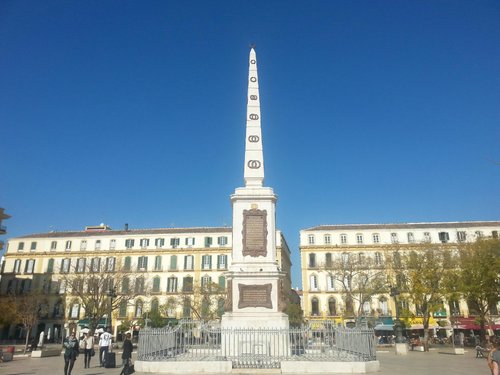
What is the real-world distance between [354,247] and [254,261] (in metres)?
40.9

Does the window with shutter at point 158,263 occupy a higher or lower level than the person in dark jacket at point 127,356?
higher

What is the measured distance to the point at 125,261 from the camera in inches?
2238

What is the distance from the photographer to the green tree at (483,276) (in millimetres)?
30250

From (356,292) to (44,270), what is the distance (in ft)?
144

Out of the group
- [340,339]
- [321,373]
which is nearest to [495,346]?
[321,373]

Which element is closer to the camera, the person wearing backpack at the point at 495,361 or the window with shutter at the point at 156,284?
the person wearing backpack at the point at 495,361

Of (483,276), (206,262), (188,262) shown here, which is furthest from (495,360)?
(188,262)

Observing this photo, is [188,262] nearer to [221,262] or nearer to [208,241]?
[208,241]

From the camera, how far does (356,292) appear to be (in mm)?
45875

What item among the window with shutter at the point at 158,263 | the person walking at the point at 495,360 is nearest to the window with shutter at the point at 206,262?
the window with shutter at the point at 158,263

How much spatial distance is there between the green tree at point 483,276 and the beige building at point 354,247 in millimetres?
18168

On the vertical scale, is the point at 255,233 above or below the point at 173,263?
below

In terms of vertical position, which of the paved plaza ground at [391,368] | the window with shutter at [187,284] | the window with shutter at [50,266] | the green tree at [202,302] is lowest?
the paved plaza ground at [391,368]

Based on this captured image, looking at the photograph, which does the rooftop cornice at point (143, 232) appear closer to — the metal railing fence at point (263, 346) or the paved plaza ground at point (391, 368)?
the paved plaza ground at point (391, 368)
